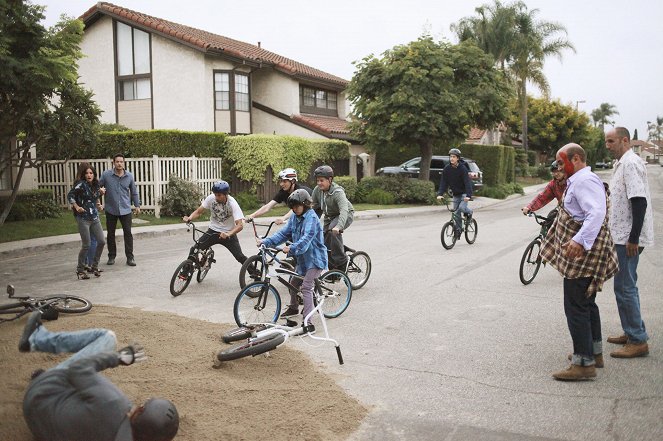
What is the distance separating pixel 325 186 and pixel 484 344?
341 cm

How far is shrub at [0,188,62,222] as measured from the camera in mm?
17750

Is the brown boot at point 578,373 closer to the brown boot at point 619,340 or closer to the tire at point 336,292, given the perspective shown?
the brown boot at point 619,340

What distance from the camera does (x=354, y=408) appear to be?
15.7ft

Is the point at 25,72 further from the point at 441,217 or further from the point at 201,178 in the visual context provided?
the point at 441,217

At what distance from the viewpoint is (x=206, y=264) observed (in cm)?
957

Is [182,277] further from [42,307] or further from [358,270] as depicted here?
[358,270]

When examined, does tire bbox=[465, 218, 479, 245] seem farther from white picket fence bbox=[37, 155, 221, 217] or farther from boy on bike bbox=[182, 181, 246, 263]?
white picket fence bbox=[37, 155, 221, 217]

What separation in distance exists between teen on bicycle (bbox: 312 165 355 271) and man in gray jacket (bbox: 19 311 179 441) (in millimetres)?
5293

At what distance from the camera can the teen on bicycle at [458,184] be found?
14.0m

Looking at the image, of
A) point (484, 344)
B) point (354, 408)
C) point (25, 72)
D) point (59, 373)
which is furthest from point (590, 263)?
point (25, 72)

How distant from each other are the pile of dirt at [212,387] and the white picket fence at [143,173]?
14319mm

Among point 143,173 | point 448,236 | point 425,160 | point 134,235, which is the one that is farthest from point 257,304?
point 425,160

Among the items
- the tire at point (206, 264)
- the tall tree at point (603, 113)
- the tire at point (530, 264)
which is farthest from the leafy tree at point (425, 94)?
the tall tree at point (603, 113)

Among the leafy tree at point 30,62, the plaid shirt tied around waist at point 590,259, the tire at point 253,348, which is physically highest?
the leafy tree at point 30,62
